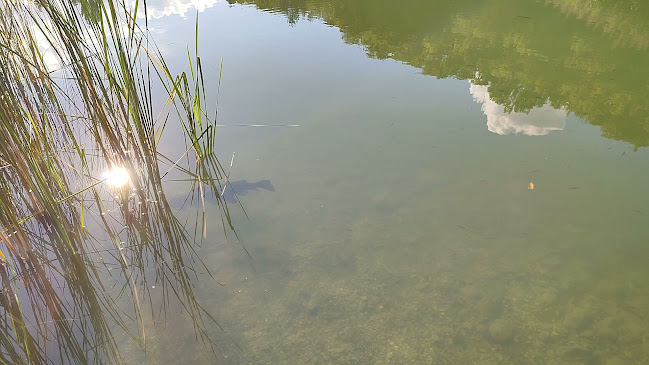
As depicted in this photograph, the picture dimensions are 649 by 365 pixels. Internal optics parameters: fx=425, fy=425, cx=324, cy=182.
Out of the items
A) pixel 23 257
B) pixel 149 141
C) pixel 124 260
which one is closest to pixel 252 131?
pixel 149 141

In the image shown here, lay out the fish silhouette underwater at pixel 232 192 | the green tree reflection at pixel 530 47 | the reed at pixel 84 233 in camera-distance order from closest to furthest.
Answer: the reed at pixel 84 233
the fish silhouette underwater at pixel 232 192
the green tree reflection at pixel 530 47

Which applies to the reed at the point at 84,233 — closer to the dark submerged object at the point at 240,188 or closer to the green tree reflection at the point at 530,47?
the dark submerged object at the point at 240,188

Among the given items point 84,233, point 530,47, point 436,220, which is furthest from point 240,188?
point 530,47

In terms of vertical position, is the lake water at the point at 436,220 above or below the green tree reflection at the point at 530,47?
below

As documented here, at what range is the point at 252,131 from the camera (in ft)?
9.55

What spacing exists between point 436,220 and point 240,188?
3.44ft

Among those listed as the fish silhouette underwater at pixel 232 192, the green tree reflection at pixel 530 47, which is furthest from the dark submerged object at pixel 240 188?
the green tree reflection at pixel 530 47

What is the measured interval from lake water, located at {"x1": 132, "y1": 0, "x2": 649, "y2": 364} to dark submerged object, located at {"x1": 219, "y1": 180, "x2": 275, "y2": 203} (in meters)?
0.05

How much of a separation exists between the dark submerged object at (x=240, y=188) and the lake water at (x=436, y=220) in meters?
0.05

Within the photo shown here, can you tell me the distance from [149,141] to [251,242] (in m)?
0.73

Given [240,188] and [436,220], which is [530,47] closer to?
[436,220]

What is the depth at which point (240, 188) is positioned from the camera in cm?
233

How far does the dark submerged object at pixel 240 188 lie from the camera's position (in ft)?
7.43

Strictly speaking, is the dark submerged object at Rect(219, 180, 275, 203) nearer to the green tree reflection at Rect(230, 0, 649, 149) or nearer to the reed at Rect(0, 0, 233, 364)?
the reed at Rect(0, 0, 233, 364)
